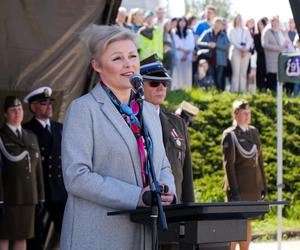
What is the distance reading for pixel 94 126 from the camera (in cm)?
410

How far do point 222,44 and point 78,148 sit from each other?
14.4m

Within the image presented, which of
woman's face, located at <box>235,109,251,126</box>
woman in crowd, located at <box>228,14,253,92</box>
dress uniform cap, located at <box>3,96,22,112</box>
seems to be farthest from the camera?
woman in crowd, located at <box>228,14,253,92</box>

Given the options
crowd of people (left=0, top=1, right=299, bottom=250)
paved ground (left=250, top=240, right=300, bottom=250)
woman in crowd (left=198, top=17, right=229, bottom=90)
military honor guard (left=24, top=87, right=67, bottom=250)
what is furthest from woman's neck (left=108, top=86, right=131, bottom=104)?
woman in crowd (left=198, top=17, right=229, bottom=90)

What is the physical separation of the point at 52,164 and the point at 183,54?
9.13m

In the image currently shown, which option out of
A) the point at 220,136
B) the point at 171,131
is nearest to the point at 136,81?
the point at 171,131

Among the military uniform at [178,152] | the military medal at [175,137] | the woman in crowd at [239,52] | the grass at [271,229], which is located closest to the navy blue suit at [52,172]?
the military uniform at [178,152]

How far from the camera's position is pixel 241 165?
10.1 metres

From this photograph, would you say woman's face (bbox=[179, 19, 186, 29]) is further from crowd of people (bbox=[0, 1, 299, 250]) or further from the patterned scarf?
the patterned scarf

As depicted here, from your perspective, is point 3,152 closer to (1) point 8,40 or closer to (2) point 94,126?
(1) point 8,40

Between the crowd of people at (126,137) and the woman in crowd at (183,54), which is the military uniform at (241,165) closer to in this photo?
the crowd of people at (126,137)

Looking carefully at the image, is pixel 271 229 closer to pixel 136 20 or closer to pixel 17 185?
pixel 136 20

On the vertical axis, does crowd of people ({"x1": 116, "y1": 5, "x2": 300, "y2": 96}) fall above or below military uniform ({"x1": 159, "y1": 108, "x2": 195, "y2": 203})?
above

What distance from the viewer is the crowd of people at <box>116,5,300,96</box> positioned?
17.6 meters

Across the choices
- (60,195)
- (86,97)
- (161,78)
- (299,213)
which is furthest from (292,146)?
(86,97)
